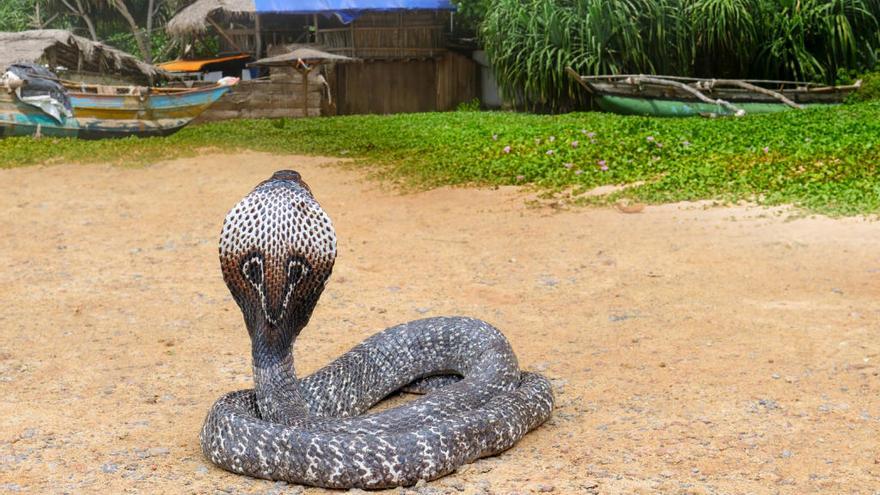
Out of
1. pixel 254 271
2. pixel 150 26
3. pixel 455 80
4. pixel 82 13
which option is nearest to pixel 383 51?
pixel 455 80

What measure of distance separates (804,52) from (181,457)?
16.6m

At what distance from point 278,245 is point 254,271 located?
16cm

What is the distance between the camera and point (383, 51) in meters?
27.2

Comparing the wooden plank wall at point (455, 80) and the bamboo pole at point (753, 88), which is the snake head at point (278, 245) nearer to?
the bamboo pole at point (753, 88)

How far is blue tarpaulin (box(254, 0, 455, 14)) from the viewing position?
2616 centimetres

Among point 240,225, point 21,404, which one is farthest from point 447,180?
point 240,225

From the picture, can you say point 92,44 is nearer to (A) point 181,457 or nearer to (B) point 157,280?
(B) point 157,280

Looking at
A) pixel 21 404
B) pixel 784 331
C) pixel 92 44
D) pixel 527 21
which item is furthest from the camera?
pixel 92 44

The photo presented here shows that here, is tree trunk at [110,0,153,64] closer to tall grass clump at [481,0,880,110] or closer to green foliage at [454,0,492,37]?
green foliage at [454,0,492,37]

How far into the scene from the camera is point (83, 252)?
368 inches

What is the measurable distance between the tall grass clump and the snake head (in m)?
15.7

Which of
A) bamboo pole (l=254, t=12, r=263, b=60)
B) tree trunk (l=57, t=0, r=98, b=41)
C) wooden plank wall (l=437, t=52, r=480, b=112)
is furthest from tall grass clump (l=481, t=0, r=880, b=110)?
tree trunk (l=57, t=0, r=98, b=41)

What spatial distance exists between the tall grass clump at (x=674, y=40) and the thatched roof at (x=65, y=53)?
8982 millimetres

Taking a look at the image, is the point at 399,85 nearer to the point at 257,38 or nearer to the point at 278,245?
the point at 257,38
